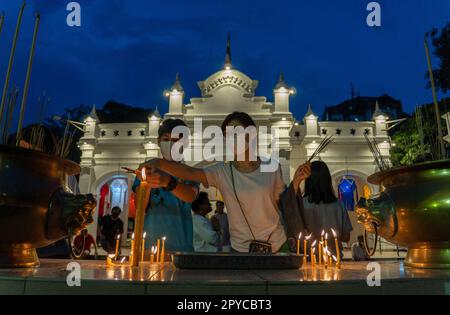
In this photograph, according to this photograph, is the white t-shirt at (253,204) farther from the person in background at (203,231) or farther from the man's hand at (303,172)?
the person in background at (203,231)

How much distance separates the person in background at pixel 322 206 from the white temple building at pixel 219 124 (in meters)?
13.1

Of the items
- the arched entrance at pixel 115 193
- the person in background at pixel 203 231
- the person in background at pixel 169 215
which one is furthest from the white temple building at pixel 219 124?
the person in background at pixel 169 215

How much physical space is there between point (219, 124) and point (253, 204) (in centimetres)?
1544

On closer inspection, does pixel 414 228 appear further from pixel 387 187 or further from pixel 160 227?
pixel 160 227

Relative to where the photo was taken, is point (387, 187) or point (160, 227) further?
point (160, 227)

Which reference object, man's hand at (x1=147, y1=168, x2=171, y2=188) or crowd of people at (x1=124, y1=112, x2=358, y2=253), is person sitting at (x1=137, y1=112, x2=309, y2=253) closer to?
crowd of people at (x1=124, y1=112, x2=358, y2=253)

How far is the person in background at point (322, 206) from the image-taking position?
151 inches

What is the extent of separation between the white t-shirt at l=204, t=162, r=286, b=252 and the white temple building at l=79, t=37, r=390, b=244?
47.8 ft

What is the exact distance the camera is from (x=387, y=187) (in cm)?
200

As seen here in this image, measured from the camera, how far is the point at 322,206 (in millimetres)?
3916

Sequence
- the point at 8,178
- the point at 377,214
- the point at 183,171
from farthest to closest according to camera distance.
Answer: the point at 183,171
the point at 377,214
the point at 8,178

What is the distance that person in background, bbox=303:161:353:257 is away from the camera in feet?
12.6

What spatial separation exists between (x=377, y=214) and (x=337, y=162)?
16.6m
